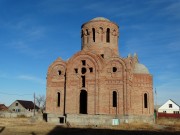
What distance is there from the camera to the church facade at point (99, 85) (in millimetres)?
33969

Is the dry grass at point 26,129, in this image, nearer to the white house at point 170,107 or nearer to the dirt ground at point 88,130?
the dirt ground at point 88,130

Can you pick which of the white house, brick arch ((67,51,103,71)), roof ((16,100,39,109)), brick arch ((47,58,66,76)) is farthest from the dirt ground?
roof ((16,100,39,109))

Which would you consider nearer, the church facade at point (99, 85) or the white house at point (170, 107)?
the church facade at point (99, 85)

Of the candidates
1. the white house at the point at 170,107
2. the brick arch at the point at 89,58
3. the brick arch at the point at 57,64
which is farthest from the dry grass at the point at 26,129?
the white house at the point at 170,107

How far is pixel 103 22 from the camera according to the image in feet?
131

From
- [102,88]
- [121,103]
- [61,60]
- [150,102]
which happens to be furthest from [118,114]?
[61,60]

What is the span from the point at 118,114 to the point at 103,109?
6.51ft

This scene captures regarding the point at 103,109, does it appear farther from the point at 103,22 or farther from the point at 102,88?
the point at 103,22

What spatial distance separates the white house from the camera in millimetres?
66062

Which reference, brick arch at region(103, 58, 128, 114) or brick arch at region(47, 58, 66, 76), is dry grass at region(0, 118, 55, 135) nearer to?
brick arch at region(47, 58, 66, 76)

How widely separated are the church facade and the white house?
30.8 meters

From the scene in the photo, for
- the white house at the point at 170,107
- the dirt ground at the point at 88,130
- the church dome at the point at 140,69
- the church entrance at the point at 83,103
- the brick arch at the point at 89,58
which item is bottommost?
the dirt ground at the point at 88,130

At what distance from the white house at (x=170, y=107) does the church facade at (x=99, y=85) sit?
101 ft

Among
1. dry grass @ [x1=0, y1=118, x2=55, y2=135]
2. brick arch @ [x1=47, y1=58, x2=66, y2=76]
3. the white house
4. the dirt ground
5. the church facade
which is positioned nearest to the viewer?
the dirt ground
